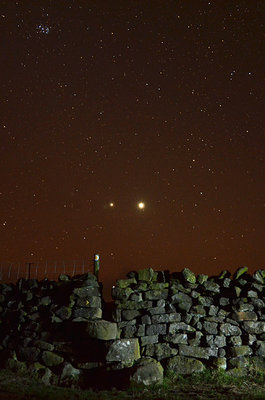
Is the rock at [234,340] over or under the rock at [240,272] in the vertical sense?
under

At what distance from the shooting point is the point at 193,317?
1009 cm

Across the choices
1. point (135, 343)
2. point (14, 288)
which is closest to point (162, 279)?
point (135, 343)

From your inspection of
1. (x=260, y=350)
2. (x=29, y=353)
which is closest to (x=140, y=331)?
(x=29, y=353)

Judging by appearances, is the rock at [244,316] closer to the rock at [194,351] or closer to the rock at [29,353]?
the rock at [194,351]

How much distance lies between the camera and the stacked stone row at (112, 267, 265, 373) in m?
9.70

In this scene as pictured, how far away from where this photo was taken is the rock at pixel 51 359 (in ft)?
30.5

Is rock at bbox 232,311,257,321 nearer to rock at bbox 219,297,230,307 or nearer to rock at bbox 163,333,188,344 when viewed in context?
rock at bbox 219,297,230,307

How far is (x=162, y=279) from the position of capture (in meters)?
10.6

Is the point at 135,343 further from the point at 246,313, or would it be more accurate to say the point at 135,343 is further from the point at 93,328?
the point at 246,313

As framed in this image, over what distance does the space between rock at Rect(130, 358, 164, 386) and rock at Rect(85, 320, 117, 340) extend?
3.30 feet

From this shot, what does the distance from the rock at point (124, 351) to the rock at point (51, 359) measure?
1.24m

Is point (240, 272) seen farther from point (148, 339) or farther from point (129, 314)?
point (129, 314)

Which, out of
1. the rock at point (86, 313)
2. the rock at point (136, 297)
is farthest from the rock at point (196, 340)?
the rock at point (86, 313)

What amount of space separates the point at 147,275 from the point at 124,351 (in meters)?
2.08
